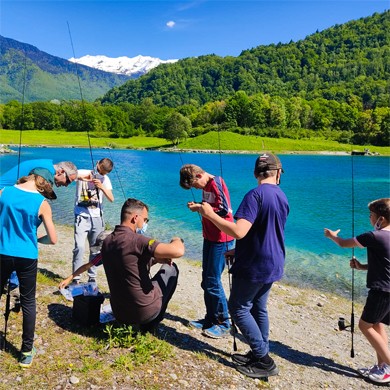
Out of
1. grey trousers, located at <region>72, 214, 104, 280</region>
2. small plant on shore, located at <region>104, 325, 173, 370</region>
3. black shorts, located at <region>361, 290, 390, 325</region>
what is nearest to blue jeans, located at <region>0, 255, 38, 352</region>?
small plant on shore, located at <region>104, 325, 173, 370</region>

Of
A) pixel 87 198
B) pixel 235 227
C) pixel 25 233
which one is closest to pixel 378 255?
pixel 235 227

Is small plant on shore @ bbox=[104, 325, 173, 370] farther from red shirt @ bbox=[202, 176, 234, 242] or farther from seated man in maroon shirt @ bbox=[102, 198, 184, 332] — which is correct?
red shirt @ bbox=[202, 176, 234, 242]

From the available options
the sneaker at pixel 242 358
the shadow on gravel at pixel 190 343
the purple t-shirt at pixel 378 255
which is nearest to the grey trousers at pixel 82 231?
the shadow on gravel at pixel 190 343

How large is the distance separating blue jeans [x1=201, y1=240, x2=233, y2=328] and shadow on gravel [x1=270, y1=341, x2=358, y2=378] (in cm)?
100

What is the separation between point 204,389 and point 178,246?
1728 mm

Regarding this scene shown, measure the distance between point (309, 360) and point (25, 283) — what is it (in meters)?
4.43

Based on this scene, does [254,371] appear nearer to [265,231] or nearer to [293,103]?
[265,231]

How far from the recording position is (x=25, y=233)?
4.22 metres

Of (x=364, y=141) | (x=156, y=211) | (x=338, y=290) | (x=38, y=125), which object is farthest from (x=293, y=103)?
(x=338, y=290)

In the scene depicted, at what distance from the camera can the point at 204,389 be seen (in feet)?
14.0

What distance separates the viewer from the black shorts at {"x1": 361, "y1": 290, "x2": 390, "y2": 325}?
4713mm

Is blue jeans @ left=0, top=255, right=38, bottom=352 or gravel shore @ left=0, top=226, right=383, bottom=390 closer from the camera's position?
blue jeans @ left=0, top=255, right=38, bottom=352

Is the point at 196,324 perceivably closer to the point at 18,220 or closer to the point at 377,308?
the point at 377,308

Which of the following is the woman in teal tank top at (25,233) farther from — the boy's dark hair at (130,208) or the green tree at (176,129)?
the green tree at (176,129)
